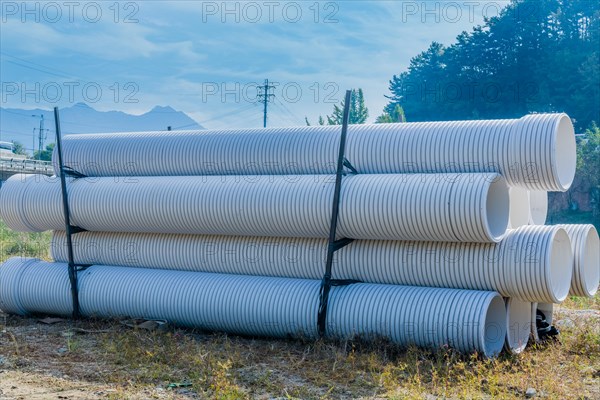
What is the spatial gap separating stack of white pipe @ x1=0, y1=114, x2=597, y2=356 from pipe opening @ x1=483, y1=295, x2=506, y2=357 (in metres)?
0.02

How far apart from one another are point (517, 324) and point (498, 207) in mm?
1247

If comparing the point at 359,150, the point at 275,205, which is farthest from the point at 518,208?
the point at 275,205

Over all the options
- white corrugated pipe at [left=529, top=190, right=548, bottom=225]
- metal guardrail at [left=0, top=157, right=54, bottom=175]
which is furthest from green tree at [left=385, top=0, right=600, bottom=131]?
white corrugated pipe at [left=529, top=190, right=548, bottom=225]

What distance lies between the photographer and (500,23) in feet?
152

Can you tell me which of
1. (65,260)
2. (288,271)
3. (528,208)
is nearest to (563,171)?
(528,208)

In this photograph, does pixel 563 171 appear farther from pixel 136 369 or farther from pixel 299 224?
pixel 136 369

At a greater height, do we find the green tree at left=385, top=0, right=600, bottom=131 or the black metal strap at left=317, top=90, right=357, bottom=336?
the green tree at left=385, top=0, right=600, bottom=131

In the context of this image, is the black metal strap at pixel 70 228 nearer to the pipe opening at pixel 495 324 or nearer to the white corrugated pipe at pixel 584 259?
the pipe opening at pixel 495 324

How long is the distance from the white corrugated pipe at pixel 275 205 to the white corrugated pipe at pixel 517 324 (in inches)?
34.2

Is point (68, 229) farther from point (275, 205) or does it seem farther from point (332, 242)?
point (332, 242)

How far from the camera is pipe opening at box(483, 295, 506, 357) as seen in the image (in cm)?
689

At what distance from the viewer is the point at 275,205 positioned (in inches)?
291

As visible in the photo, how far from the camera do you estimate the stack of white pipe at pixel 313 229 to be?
666cm

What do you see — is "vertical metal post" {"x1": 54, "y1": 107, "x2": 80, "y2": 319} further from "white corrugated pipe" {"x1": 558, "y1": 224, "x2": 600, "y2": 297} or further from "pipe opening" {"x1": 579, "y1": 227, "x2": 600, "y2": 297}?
"pipe opening" {"x1": 579, "y1": 227, "x2": 600, "y2": 297}
